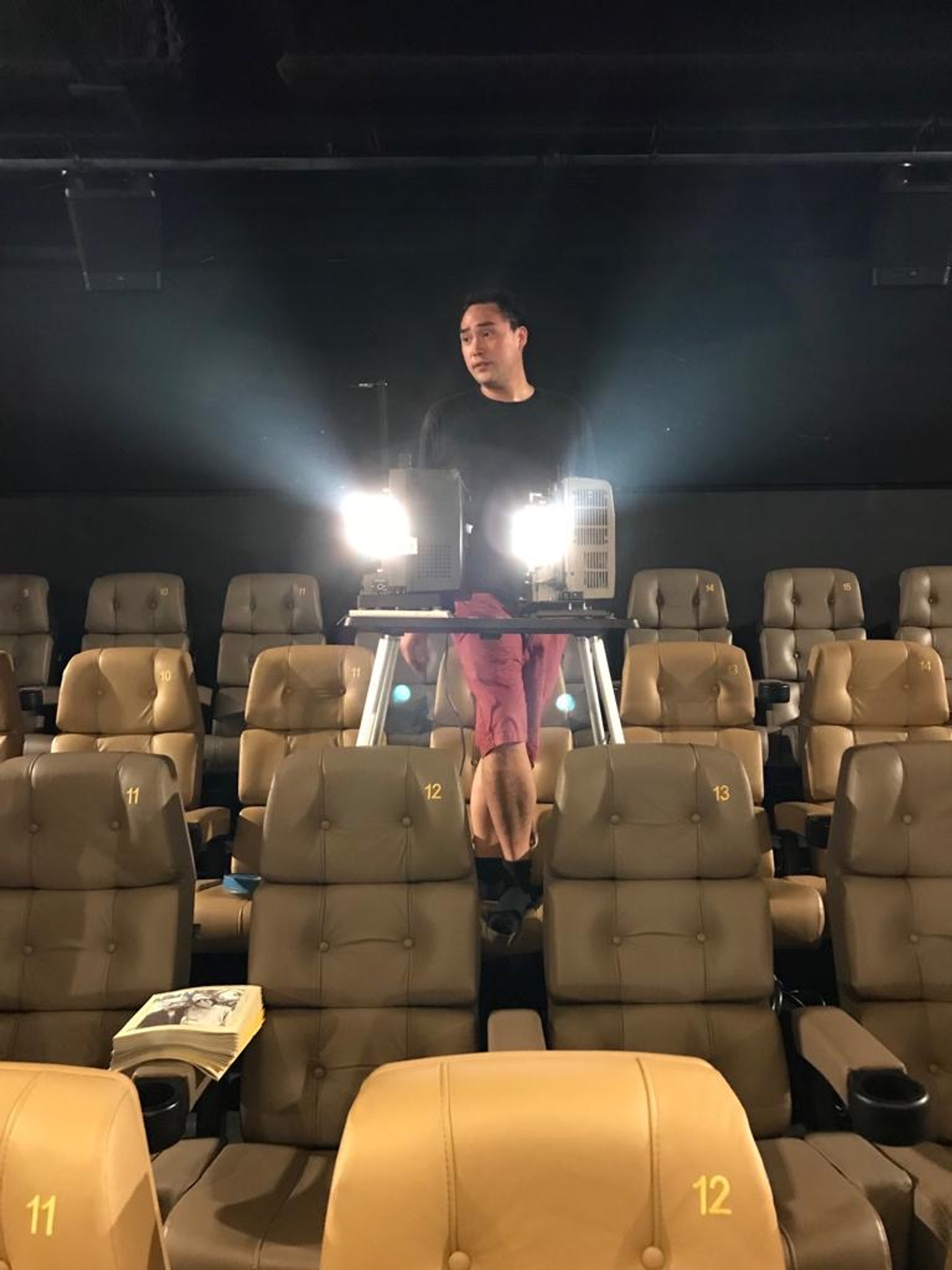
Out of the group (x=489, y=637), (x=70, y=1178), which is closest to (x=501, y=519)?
(x=489, y=637)

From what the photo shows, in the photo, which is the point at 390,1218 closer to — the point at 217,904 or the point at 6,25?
the point at 217,904

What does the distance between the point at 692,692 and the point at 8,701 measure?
2.28m

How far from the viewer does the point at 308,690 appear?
301 cm

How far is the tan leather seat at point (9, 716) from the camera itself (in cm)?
279

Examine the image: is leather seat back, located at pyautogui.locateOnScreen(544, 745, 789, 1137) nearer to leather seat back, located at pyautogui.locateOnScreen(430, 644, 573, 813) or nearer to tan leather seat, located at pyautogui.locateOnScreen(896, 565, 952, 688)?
leather seat back, located at pyautogui.locateOnScreen(430, 644, 573, 813)

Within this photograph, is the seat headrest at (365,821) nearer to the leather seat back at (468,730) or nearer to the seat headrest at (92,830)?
the seat headrest at (92,830)

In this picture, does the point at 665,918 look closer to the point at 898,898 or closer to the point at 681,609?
the point at 898,898

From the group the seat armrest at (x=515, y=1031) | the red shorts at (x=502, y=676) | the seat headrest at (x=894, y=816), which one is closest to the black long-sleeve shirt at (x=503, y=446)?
the red shorts at (x=502, y=676)

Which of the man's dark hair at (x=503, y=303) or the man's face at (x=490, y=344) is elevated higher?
the man's dark hair at (x=503, y=303)

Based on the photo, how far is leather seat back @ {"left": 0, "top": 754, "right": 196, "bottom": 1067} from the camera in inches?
64.7

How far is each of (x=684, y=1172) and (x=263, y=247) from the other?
160 inches

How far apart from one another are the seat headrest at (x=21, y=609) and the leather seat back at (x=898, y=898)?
382 cm

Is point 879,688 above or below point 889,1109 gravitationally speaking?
above

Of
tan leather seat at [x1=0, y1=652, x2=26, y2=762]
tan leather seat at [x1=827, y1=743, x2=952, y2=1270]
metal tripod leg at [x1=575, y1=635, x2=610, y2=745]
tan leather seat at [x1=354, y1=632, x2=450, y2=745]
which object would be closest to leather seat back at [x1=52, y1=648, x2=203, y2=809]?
tan leather seat at [x1=0, y1=652, x2=26, y2=762]
